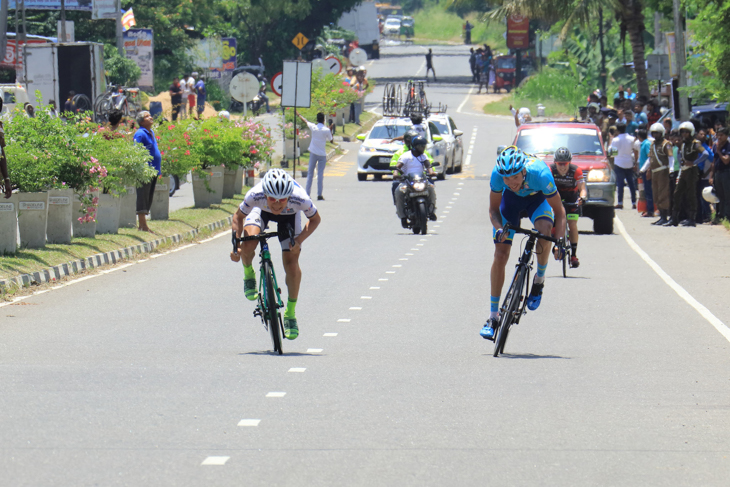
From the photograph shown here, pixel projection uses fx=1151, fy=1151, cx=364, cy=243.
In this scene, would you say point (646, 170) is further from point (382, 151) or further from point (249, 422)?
point (249, 422)

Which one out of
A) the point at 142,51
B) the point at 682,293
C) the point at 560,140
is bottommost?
the point at 682,293

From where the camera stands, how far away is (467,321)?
1161 cm

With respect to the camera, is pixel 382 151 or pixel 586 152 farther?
pixel 382 151

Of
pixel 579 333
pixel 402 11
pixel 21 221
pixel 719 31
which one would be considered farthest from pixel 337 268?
pixel 402 11

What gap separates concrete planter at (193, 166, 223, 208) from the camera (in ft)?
76.8

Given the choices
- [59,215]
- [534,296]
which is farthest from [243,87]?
[534,296]

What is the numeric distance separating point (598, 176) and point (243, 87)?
11747mm

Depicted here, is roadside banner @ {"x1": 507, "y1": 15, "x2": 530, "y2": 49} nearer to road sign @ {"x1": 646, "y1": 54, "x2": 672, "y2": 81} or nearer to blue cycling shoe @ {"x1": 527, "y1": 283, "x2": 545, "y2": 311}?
road sign @ {"x1": 646, "y1": 54, "x2": 672, "y2": 81}

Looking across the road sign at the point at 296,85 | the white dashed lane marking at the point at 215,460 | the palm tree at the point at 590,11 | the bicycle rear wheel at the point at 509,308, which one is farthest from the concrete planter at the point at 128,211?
the palm tree at the point at 590,11

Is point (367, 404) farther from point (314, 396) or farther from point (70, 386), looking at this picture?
point (70, 386)

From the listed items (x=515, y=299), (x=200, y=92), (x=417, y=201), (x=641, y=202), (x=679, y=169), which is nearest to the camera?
(x=515, y=299)

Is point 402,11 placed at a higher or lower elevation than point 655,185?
higher

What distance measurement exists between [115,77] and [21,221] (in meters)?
31.4

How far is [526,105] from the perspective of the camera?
5678cm
